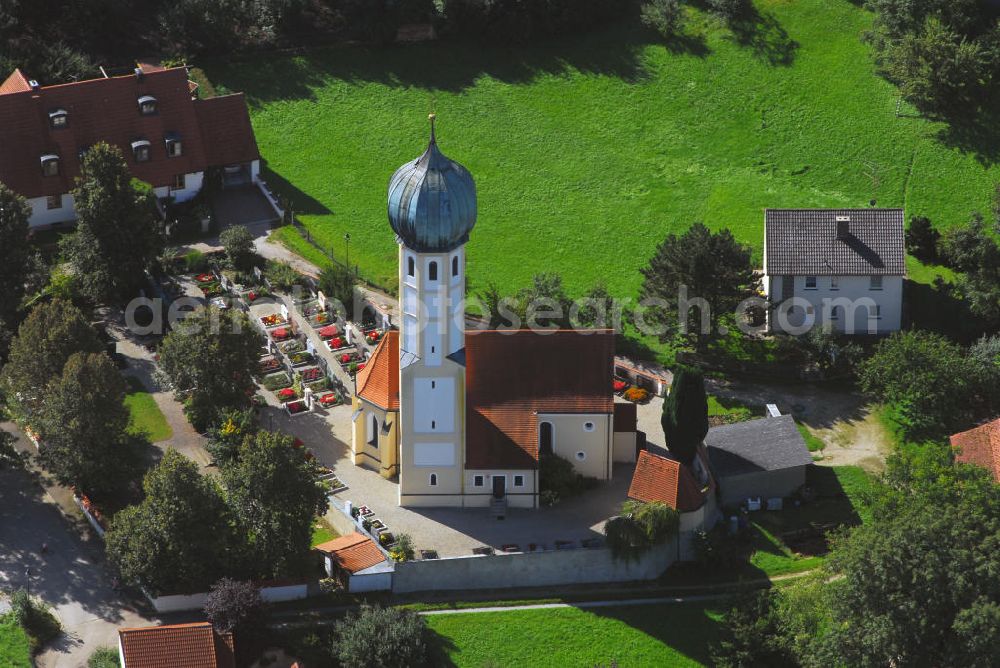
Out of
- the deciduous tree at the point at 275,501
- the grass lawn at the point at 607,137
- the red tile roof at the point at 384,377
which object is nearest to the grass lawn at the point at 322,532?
the deciduous tree at the point at 275,501

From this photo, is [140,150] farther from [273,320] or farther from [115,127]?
[273,320]

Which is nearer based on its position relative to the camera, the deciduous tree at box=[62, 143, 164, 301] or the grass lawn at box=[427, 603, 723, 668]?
the grass lawn at box=[427, 603, 723, 668]

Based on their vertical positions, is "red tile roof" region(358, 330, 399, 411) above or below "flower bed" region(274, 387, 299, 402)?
above

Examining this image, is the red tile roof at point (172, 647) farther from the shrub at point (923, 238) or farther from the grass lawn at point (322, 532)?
the shrub at point (923, 238)

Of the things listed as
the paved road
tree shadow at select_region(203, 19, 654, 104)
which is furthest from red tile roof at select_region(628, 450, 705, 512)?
tree shadow at select_region(203, 19, 654, 104)

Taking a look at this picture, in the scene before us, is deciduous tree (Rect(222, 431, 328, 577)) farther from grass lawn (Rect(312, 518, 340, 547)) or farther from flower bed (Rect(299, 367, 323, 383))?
flower bed (Rect(299, 367, 323, 383))

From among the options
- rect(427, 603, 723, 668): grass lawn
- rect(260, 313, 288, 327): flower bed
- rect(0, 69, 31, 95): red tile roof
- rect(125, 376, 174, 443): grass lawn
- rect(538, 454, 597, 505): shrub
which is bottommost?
rect(427, 603, 723, 668): grass lawn

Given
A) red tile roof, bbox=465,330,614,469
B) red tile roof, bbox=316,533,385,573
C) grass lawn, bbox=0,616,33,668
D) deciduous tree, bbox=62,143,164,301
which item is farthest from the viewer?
deciduous tree, bbox=62,143,164,301

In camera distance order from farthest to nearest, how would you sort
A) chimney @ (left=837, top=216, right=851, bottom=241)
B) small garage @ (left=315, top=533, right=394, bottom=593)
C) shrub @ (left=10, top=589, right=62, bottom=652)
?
1. chimney @ (left=837, top=216, right=851, bottom=241)
2. small garage @ (left=315, top=533, right=394, bottom=593)
3. shrub @ (left=10, top=589, right=62, bottom=652)
